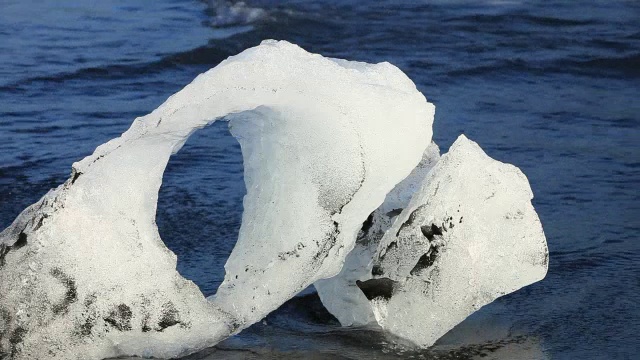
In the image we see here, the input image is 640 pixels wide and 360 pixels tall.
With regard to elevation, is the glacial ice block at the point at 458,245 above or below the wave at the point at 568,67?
above

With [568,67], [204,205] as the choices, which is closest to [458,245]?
[204,205]

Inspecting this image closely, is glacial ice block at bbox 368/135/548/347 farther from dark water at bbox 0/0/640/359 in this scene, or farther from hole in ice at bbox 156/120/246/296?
hole in ice at bbox 156/120/246/296

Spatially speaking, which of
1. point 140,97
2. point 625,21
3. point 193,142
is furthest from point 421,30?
point 193,142

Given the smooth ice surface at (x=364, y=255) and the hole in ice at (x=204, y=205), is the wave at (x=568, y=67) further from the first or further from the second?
the smooth ice surface at (x=364, y=255)

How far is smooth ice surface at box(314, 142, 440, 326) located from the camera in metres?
3.53

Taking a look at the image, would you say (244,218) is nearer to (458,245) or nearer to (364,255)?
(364,255)

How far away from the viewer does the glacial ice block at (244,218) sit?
119 inches

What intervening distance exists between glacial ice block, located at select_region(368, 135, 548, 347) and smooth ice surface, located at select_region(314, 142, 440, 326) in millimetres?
169

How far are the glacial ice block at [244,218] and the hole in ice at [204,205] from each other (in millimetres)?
704

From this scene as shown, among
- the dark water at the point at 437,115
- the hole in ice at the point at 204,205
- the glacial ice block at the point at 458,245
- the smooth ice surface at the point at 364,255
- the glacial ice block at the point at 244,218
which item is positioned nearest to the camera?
the glacial ice block at the point at 244,218

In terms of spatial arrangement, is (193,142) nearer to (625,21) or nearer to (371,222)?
(371,222)

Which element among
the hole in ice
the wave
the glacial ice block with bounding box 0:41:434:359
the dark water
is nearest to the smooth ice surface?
the dark water

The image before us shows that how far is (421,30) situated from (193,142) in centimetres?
321

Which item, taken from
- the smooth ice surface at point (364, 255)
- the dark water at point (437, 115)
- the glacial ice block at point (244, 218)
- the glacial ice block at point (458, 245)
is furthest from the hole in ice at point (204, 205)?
the glacial ice block at point (458, 245)
